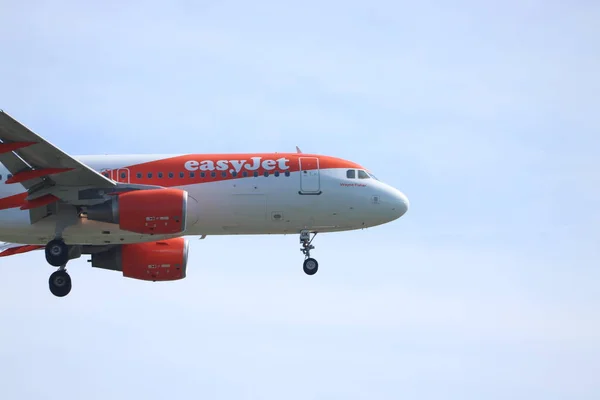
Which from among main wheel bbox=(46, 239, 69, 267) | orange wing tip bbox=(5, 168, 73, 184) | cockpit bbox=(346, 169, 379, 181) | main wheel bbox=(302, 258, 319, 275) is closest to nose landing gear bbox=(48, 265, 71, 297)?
main wheel bbox=(46, 239, 69, 267)

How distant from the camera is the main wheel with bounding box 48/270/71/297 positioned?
4644 cm

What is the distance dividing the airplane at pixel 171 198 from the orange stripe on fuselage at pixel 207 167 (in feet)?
0.12

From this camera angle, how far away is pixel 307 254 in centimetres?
4641

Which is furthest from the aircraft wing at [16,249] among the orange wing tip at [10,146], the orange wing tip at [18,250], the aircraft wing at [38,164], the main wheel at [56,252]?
the orange wing tip at [10,146]

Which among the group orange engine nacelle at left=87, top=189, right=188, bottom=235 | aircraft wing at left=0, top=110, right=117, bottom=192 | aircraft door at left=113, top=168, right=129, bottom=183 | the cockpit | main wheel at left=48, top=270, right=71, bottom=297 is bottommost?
main wheel at left=48, top=270, right=71, bottom=297

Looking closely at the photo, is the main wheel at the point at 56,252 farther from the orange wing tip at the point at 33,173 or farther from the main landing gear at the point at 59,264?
the orange wing tip at the point at 33,173

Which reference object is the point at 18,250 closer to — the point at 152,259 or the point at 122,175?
the point at 152,259

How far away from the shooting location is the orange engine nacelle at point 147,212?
42688 mm

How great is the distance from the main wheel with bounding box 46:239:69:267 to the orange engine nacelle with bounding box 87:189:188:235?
1.82m

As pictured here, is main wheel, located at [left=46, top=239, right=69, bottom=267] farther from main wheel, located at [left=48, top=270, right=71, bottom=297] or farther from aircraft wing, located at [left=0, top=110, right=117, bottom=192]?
main wheel, located at [left=48, top=270, right=71, bottom=297]

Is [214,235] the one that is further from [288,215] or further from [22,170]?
[22,170]

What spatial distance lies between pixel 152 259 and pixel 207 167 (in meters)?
5.39

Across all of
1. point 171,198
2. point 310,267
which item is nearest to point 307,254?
point 310,267

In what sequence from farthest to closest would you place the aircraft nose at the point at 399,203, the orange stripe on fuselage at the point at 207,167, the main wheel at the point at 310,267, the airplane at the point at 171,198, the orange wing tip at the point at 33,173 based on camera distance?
the aircraft nose at the point at 399,203 → the main wheel at the point at 310,267 → the orange stripe on fuselage at the point at 207,167 → the airplane at the point at 171,198 → the orange wing tip at the point at 33,173
